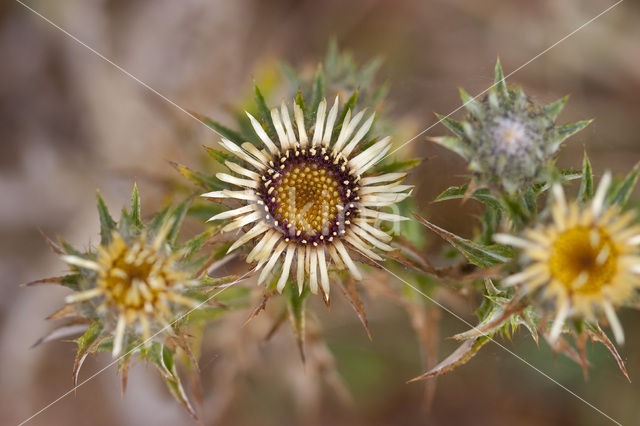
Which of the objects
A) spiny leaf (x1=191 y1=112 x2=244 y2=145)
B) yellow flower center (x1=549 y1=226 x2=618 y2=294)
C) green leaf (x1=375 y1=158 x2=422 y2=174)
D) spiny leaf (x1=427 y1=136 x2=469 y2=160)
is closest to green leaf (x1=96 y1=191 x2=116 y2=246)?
spiny leaf (x1=191 y1=112 x2=244 y2=145)

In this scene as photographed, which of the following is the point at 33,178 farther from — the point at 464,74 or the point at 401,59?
the point at 464,74

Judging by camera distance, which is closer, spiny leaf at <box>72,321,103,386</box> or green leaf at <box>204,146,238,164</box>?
spiny leaf at <box>72,321,103,386</box>

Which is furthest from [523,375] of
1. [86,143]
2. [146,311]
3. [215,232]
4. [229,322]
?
[86,143]

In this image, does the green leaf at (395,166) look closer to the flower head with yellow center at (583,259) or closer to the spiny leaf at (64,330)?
the flower head with yellow center at (583,259)

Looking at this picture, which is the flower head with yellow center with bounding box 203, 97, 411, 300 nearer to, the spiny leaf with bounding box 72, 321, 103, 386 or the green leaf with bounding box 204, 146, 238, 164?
the green leaf with bounding box 204, 146, 238, 164

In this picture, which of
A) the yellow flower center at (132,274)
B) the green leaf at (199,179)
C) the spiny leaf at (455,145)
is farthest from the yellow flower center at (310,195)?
the yellow flower center at (132,274)

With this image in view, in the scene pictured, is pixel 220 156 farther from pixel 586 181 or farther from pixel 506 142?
pixel 586 181
